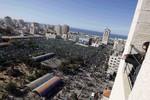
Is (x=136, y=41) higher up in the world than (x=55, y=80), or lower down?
higher up

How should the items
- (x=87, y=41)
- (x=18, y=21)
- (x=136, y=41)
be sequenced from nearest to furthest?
(x=136, y=41) → (x=87, y=41) → (x=18, y=21)

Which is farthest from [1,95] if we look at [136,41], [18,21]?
[18,21]

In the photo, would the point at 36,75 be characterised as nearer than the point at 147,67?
No

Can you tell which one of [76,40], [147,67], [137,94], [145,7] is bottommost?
[76,40]

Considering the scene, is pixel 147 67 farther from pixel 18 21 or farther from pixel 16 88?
pixel 18 21

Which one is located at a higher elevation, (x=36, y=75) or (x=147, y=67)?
(x=147, y=67)

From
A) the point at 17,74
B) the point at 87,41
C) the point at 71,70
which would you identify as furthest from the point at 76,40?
the point at 17,74

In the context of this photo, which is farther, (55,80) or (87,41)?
(87,41)

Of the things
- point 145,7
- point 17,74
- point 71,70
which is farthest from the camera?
point 71,70

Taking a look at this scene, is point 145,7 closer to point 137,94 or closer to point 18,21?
point 137,94
